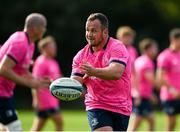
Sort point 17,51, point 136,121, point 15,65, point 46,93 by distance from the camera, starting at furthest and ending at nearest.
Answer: point 136,121
point 46,93
point 15,65
point 17,51

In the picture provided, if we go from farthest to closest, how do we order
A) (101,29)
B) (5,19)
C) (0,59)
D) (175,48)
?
(5,19) → (175,48) → (0,59) → (101,29)

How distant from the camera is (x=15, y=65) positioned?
33.5ft

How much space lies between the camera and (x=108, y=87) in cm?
918

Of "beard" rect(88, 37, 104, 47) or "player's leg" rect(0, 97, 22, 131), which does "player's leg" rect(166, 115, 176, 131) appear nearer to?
"player's leg" rect(0, 97, 22, 131)

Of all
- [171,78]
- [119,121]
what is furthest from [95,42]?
[171,78]

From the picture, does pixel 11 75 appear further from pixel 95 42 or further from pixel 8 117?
pixel 95 42

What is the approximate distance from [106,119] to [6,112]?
77.7 inches

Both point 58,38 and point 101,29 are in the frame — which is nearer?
point 101,29

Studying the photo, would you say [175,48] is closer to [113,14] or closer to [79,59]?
[79,59]

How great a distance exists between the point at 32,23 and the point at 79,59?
174 cm

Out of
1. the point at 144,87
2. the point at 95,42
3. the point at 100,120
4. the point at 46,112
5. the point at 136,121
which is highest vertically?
the point at 95,42

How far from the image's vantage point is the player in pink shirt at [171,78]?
50.8ft

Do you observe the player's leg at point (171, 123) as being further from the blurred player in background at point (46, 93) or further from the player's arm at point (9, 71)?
the player's arm at point (9, 71)

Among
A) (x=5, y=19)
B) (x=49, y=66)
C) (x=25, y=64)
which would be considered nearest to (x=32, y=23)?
(x=25, y=64)
